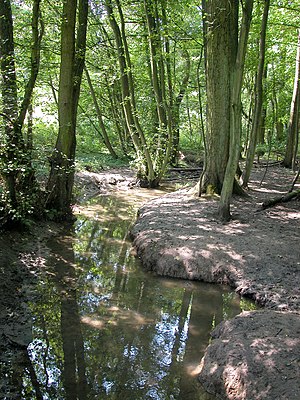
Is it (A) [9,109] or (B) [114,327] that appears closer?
(B) [114,327]

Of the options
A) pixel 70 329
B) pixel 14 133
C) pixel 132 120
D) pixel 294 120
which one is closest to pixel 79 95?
pixel 14 133

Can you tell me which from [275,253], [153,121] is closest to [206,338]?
[275,253]

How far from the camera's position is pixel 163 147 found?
16938 mm

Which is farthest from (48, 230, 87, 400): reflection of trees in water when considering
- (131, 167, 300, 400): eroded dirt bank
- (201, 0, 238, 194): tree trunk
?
(201, 0, 238, 194): tree trunk

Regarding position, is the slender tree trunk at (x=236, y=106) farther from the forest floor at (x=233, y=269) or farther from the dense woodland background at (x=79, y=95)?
the forest floor at (x=233, y=269)

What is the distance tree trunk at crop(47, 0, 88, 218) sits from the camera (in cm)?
889

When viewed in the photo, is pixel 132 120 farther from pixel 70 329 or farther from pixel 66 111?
pixel 70 329

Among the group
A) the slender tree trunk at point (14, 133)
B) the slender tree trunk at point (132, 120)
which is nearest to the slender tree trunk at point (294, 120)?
the slender tree trunk at point (132, 120)

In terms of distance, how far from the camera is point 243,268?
23.1 feet

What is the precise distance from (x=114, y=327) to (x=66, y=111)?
19.3ft

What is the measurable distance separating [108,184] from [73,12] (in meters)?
→ 9.07

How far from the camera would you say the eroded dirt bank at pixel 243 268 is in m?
4.09

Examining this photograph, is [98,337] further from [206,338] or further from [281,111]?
[281,111]

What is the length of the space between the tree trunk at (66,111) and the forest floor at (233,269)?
33.0 inches
